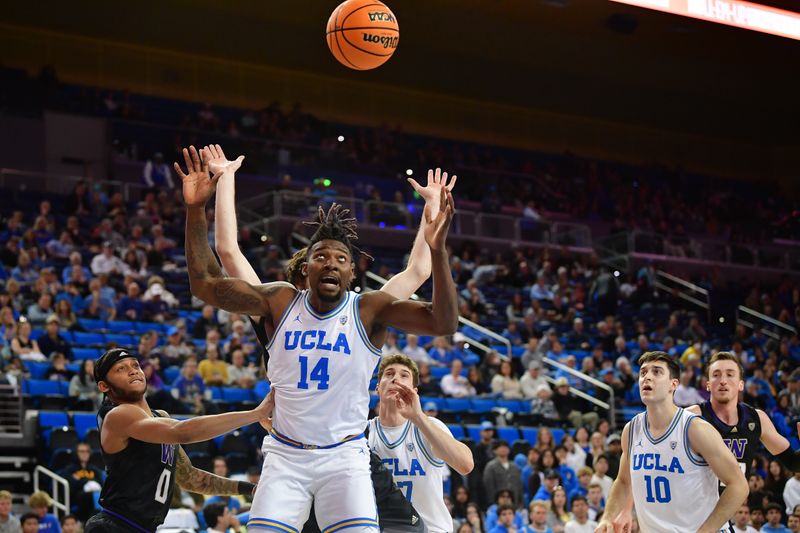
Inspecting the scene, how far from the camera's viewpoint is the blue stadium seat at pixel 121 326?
14461 millimetres

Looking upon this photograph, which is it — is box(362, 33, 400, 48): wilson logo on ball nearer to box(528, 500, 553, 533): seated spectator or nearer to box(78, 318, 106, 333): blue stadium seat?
box(528, 500, 553, 533): seated spectator

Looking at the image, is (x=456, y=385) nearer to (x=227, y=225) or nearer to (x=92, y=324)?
(x=92, y=324)

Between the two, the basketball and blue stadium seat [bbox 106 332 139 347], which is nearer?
the basketball

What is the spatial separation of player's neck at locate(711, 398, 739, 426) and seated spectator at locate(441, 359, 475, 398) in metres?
7.61

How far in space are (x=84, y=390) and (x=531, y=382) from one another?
252 inches

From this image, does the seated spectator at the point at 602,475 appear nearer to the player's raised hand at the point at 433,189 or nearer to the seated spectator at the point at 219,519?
the seated spectator at the point at 219,519

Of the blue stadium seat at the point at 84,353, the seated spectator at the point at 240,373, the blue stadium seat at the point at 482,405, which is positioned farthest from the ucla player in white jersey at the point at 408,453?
the blue stadium seat at the point at 482,405

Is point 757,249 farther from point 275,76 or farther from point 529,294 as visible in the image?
point 275,76

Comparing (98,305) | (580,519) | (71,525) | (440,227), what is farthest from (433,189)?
(98,305)

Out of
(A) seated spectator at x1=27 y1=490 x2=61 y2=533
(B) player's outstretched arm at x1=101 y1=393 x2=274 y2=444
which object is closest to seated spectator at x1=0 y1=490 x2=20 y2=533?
(A) seated spectator at x1=27 y1=490 x2=61 y2=533

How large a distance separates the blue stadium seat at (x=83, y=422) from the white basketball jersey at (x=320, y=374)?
7435mm

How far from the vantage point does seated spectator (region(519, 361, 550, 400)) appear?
611 inches

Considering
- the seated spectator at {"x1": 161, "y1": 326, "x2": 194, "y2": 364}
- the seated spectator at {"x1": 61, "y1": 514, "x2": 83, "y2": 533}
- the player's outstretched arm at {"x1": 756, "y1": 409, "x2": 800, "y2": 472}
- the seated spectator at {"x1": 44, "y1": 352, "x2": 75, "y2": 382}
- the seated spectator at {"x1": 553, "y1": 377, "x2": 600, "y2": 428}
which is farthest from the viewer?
the seated spectator at {"x1": 553, "y1": 377, "x2": 600, "y2": 428}

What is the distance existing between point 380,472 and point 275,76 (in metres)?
21.2
